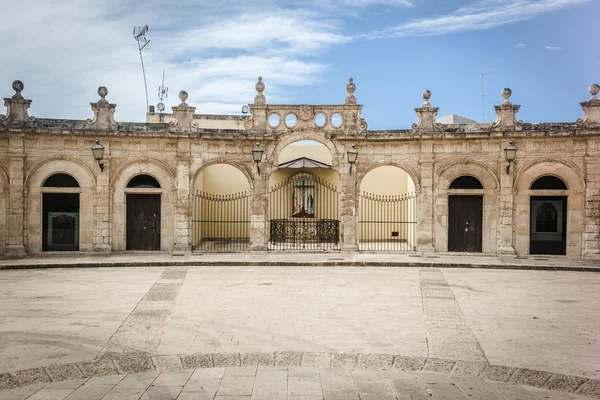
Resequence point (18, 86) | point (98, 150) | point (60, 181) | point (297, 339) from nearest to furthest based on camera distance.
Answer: point (297, 339) → point (98, 150) → point (18, 86) → point (60, 181)

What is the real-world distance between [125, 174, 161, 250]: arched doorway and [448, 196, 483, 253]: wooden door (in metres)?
10.2

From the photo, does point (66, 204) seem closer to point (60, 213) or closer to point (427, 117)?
point (60, 213)

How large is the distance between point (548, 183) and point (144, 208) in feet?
45.5

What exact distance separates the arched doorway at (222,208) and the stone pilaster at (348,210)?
5.50m

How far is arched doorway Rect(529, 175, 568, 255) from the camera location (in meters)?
17.8

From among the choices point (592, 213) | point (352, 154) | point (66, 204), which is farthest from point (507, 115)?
point (66, 204)

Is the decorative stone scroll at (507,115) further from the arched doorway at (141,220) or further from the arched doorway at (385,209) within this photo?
the arched doorway at (141,220)

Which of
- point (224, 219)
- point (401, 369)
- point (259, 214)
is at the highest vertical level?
point (259, 214)

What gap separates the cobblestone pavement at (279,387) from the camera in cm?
559

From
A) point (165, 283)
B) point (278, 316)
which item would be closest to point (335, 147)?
point (165, 283)

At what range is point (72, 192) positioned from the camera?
18.1m

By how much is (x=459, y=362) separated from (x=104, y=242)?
1431 centimetres

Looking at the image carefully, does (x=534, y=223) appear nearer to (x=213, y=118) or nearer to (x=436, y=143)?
(x=436, y=143)

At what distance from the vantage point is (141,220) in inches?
731
